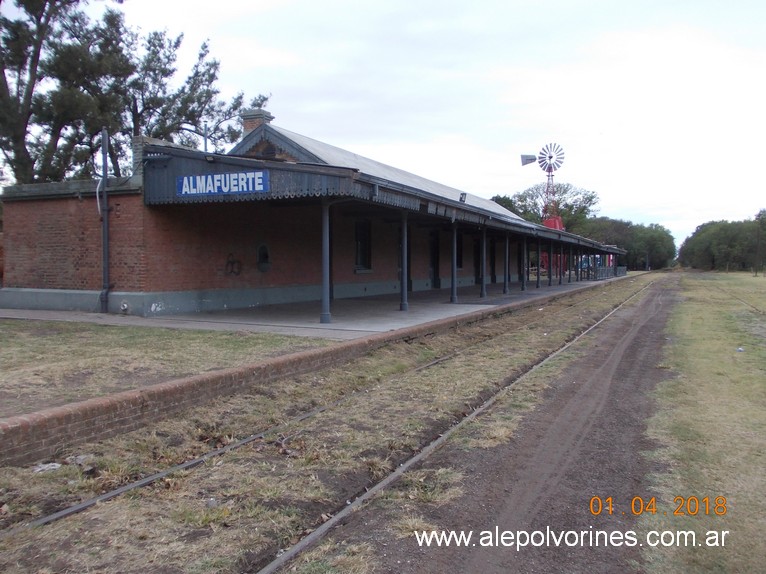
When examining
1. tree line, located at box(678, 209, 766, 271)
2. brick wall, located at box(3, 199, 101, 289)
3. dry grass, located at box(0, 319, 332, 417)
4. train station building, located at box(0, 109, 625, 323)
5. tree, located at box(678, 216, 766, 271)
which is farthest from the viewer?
tree, located at box(678, 216, 766, 271)

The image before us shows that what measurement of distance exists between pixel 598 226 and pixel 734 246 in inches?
943

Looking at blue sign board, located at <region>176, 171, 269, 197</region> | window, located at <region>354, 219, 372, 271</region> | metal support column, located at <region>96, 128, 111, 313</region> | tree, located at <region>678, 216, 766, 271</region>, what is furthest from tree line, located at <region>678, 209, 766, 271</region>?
metal support column, located at <region>96, 128, 111, 313</region>

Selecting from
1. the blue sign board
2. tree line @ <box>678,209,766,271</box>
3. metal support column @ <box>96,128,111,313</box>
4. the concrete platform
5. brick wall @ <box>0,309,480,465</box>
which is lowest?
brick wall @ <box>0,309,480,465</box>

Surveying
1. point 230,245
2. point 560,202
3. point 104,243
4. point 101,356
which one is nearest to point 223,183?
point 230,245

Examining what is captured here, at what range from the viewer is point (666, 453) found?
5.36 meters

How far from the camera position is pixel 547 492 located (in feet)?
Answer: 15.0

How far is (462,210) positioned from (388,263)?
6.86 metres

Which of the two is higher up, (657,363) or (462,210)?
(462,210)

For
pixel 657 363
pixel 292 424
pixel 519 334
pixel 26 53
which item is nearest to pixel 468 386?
pixel 292 424

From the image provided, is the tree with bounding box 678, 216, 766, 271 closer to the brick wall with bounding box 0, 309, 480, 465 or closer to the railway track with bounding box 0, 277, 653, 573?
the railway track with bounding box 0, 277, 653, 573

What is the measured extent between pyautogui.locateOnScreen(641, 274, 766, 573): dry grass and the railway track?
1.98 metres

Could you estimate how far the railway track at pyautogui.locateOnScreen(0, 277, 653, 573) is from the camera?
402 centimetres

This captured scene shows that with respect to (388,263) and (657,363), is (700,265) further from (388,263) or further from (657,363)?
(657,363)

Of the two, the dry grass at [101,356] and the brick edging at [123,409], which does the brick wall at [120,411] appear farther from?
the dry grass at [101,356]
